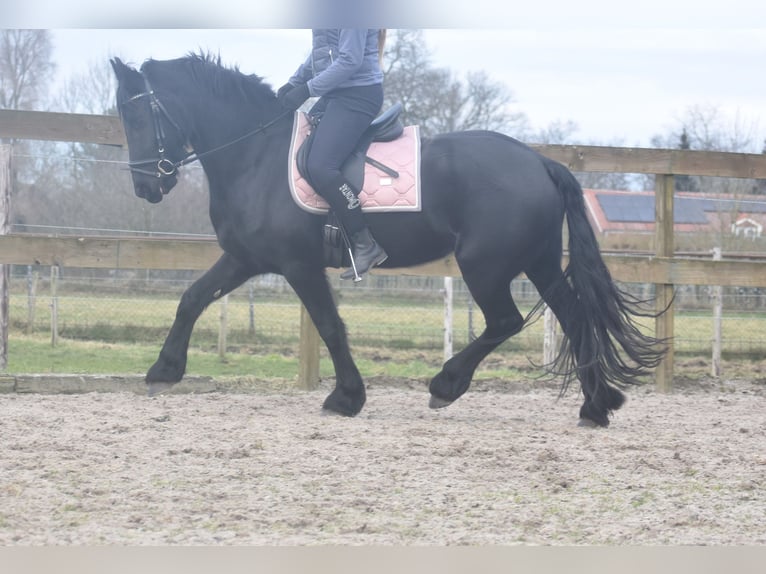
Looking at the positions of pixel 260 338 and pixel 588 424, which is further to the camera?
pixel 260 338

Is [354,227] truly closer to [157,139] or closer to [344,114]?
[344,114]

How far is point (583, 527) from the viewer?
2727mm

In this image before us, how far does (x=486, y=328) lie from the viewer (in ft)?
16.3

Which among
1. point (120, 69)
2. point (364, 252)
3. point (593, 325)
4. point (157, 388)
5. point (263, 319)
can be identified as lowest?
point (157, 388)

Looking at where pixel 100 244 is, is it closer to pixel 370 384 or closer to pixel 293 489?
pixel 370 384

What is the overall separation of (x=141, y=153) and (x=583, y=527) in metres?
3.42

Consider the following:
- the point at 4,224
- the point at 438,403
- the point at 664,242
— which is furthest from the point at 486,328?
the point at 4,224

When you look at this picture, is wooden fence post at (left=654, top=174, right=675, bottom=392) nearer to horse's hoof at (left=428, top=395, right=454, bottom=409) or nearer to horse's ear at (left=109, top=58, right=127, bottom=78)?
horse's hoof at (left=428, top=395, right=454, bottom=409)

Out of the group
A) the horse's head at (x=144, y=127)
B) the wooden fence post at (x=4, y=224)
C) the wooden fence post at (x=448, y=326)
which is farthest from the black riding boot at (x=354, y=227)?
the wooden fence post at (x=448, y=326)

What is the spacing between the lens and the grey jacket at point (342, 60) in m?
4.67

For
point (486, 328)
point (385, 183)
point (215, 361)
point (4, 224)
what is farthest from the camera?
point (215, 361)

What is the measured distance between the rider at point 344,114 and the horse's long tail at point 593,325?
3.54ft

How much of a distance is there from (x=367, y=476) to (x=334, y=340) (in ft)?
5.82

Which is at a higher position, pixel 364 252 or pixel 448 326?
pixel 364 252
